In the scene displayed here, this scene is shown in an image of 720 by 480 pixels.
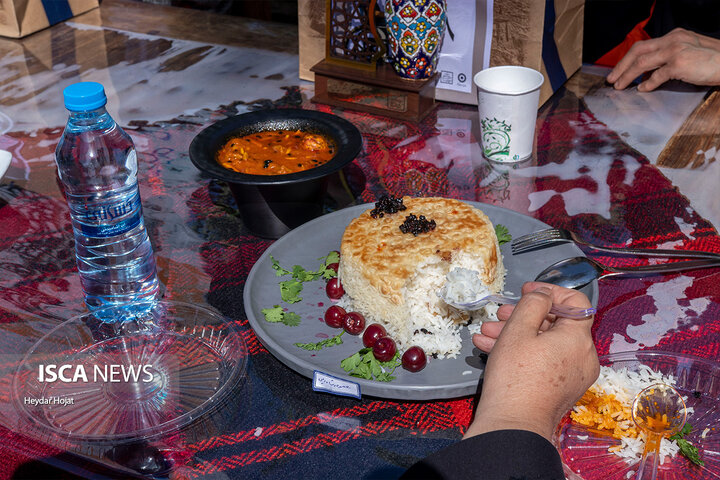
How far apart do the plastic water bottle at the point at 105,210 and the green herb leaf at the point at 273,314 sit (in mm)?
314

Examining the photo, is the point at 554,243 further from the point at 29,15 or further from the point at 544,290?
the point at 29,15

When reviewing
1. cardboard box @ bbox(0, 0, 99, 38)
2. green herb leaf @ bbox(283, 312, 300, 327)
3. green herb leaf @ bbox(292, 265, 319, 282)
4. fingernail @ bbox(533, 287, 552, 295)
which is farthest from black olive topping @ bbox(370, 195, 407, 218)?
cardboard box @ bbox(0, 0, 99, 38)

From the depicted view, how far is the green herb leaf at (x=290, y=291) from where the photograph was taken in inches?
59.9

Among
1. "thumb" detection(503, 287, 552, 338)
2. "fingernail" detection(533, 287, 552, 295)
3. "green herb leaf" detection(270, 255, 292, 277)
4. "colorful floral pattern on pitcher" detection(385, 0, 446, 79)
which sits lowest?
"green herb leaf" detection(270, 255, 292, 277)

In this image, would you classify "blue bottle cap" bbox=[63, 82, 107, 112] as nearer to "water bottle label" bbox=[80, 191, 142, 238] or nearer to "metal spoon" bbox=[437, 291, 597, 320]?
"water bottle label" bbox=[80, 191, 142, 238]

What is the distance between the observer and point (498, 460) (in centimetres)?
102

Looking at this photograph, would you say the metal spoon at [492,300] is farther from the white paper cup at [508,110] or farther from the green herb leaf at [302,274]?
the white paper cup at [508,110]

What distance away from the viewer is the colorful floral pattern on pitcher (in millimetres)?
2131

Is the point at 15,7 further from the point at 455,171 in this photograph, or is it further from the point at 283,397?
the point at 283,397

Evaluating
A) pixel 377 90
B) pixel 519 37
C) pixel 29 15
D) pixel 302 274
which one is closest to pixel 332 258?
pixel 302 274

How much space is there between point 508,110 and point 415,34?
0.42 meters

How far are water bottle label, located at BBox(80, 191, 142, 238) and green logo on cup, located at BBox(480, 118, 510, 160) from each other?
1.09m

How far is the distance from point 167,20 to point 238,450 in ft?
8.08


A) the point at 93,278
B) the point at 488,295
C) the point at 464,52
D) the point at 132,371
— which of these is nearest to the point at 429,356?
the point at 488,295
